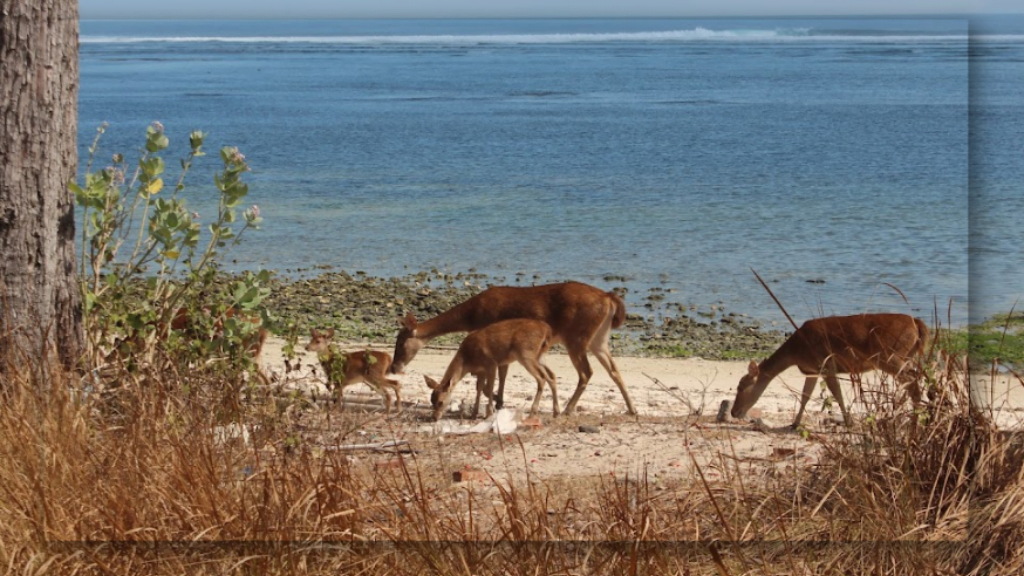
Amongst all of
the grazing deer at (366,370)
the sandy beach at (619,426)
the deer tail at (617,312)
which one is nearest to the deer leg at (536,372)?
the sandy beach at (619,426)

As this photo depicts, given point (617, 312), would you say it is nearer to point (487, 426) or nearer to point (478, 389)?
point (478, 389)

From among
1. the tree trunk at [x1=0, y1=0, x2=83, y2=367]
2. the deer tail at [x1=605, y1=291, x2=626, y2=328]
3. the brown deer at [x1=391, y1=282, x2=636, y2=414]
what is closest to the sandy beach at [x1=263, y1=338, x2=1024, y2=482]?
the brown deer at [x1=391, y1=282, x2=636, y2=414]

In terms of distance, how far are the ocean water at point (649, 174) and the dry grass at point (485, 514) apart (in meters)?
0.88

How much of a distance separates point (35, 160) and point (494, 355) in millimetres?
4425

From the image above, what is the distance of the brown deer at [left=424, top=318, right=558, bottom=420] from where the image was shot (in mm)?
10148

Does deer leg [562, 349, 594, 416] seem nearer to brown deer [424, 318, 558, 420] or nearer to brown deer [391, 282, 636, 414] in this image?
brown deer [391, 282, 636, 414]

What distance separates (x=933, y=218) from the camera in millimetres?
23484

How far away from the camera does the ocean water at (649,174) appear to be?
54.0ft

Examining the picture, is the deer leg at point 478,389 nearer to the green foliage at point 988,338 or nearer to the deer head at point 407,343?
the deer head at point 407,343

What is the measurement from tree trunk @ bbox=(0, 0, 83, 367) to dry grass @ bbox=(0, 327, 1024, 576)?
4.12 ft

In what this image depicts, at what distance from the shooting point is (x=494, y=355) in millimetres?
10266

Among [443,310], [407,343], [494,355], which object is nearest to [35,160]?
[494,355]

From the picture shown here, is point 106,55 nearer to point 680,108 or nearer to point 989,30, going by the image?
point 680,108

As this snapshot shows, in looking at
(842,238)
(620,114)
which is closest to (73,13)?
(842,238)
